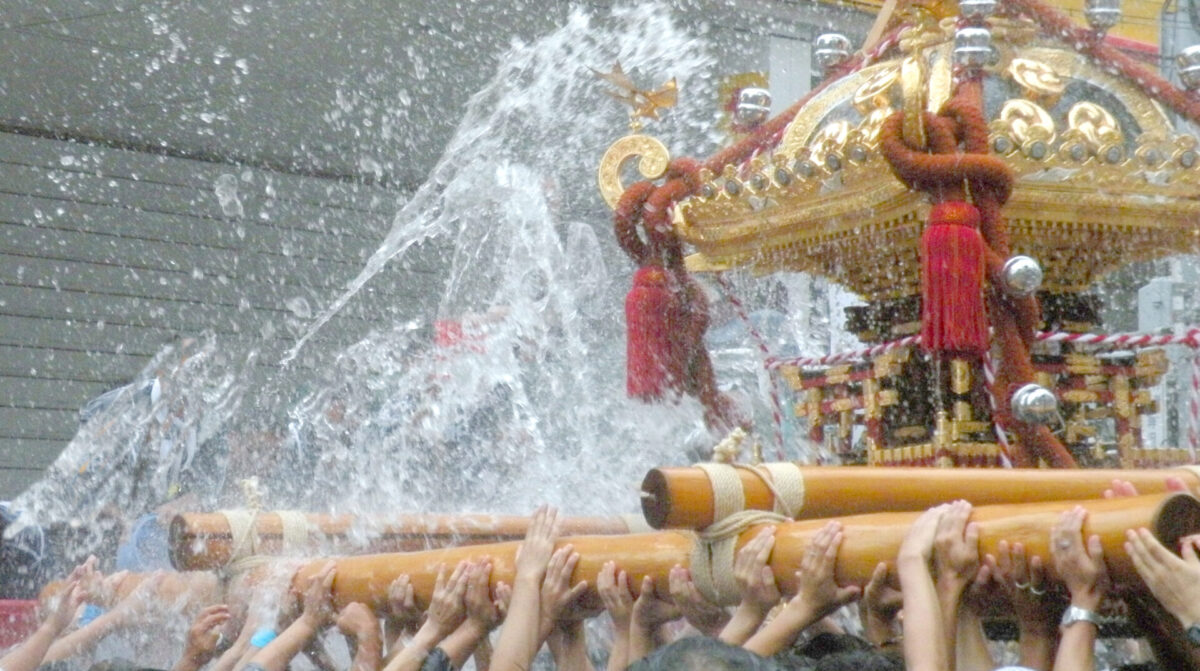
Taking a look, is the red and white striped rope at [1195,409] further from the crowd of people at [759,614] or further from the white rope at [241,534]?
the white rope at [241,534]

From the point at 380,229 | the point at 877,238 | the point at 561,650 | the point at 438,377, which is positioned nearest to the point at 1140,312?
the point at 438,377

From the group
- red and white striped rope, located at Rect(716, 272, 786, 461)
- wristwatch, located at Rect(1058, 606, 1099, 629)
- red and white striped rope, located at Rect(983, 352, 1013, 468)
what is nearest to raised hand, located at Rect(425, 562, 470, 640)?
wristwatch, located at Rect(1058, 606, 1099, 629)

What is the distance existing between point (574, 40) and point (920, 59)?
6039 mm

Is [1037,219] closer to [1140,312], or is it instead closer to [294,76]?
[1140,312]

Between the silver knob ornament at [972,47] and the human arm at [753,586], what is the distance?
5.13 feet

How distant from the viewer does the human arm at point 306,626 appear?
3205mm

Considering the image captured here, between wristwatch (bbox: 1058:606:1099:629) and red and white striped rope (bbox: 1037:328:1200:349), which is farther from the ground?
red and white striped rope (bbox: 1037:328:1200:349)

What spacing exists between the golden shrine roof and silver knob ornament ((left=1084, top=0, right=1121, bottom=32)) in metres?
0.09

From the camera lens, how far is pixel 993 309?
3.69m

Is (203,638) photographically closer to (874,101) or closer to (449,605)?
(449,605)

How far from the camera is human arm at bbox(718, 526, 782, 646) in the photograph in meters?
2.49

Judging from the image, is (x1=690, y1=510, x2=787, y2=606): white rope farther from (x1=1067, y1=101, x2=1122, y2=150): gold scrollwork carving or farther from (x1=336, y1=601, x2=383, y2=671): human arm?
(x1=1067, y1=101, x2=1122, y2=150): gold scrollwork carving

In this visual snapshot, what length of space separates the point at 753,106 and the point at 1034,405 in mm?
1369

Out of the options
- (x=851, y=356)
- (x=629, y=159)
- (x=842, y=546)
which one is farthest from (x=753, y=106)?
(x=842, y=546)
